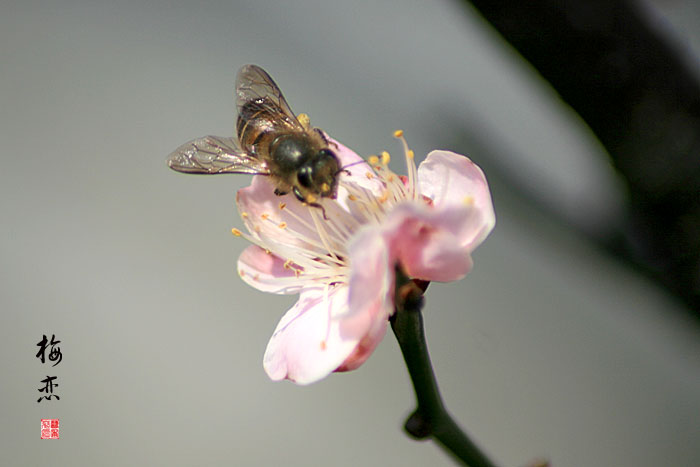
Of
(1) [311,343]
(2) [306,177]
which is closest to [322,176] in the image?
(2) [306,177]

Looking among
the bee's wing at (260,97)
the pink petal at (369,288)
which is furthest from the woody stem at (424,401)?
the bee's wing at (260,97)

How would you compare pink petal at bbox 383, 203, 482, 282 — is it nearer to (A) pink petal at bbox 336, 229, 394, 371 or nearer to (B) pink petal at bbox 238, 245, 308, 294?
(A) pink petal at bbox 336, 229, 394, 371

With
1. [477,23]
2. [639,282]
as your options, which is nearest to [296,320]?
[477,23]

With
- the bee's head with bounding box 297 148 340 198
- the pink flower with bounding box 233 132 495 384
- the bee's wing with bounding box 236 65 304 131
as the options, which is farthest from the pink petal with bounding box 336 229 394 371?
the bee's wing with bounding box 236 65 304 131

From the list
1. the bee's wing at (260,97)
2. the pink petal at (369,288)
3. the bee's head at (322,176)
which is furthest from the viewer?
the bee's wing at (260,97)

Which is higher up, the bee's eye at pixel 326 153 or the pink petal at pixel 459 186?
the bee's eye at pixel 326 153

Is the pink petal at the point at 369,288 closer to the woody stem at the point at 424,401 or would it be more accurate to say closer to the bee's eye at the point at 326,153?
the woody stem at the point at 424,401
